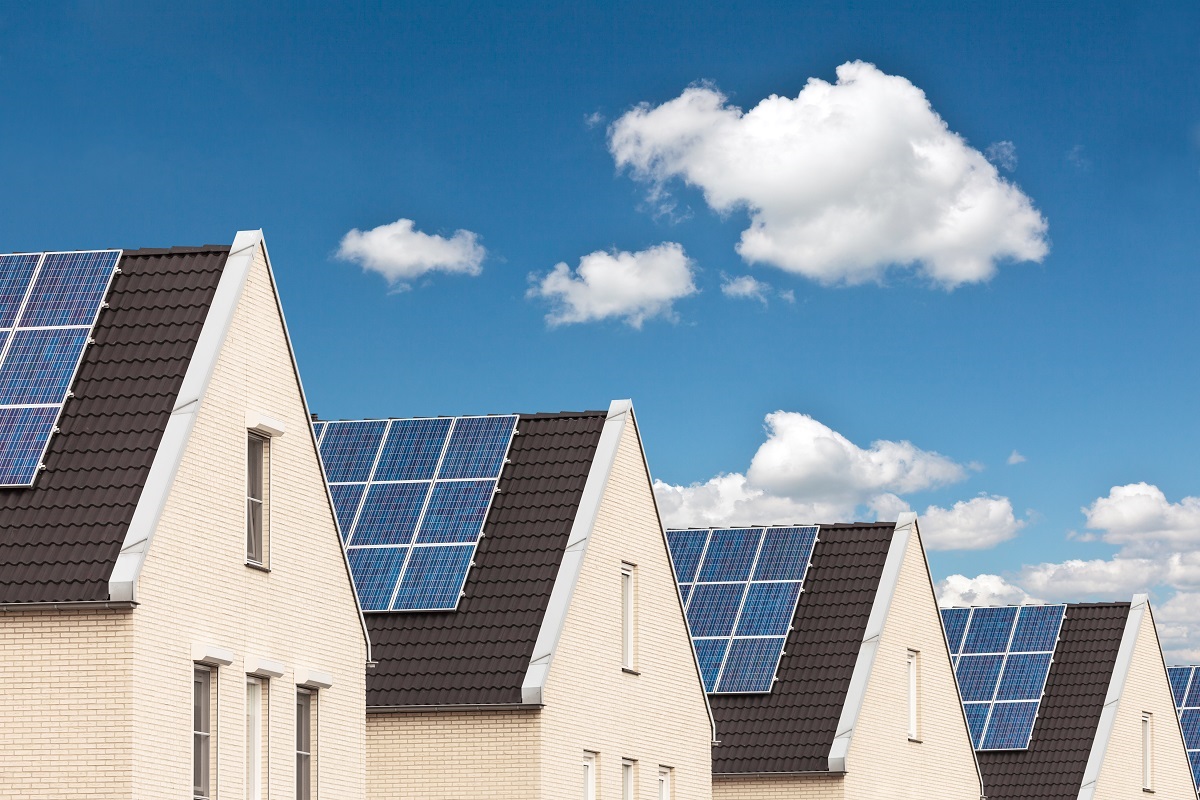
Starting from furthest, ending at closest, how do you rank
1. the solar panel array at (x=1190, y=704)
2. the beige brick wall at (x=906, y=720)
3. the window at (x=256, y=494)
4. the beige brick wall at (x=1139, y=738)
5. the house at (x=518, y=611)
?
the solar panel array at (x=1190, y=704)
the beige brick wall at (x=1139, y=738)
the beige brick wall at (x=906, y=720)
the house at (x=518, y=611)
the window at (x=256, y=494)

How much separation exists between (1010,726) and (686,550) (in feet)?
27.1

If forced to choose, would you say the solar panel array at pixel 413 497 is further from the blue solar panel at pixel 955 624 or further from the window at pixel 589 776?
the blue solar panel at pixel 955 624

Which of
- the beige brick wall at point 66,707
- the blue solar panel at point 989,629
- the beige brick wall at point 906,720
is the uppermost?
the blue solar panel at point 989,629

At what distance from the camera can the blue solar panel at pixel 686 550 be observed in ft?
125

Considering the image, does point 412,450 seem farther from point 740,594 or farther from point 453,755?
point 740,594

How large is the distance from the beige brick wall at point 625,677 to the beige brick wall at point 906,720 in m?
3.95

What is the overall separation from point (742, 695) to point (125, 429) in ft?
55.0

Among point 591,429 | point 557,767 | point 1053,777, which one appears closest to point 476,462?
point 591,429

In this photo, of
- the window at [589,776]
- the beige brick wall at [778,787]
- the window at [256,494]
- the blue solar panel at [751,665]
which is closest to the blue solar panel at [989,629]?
the blue solar panel at [751,665]

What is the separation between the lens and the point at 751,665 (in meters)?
35.5

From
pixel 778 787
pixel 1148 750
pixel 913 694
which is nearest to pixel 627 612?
pixel 778 787

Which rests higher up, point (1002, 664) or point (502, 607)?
point (1002, 664)

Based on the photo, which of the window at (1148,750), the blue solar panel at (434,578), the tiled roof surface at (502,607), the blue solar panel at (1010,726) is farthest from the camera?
the window at (1148,750)

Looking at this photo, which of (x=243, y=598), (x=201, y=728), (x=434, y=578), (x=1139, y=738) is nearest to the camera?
(x=201, y=728)
